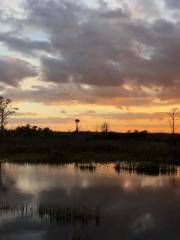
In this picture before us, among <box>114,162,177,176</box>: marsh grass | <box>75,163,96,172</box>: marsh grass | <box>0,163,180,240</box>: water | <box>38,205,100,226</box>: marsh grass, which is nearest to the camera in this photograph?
<box>0,163,180,240</box>: water

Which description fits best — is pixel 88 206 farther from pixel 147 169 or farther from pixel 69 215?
pixel 147 169

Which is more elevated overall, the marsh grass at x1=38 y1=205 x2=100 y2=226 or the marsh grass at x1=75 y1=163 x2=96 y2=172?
the marsh grass at x1=75 y1=163 x2=96 y2=172

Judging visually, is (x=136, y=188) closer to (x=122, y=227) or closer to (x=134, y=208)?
(x=134, y=208)

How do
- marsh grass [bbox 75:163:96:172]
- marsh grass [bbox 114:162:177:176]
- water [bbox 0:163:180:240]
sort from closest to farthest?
water [bbox 0:163:180:240] < marsh grass [bbox 114:162:177:176] < marsh grass [bbox 75:163:96:172]

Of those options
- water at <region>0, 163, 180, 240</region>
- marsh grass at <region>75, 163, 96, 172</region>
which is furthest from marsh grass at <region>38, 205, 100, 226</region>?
marsh grass at <region>75, 163, 96, 172</region>

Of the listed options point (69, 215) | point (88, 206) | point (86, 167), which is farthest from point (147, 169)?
point (69, 215)

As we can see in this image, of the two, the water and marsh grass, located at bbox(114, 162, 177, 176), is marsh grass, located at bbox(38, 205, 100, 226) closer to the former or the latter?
the water

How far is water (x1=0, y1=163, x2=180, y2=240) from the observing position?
15.9 metres

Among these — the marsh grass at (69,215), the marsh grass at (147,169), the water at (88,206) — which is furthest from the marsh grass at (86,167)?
the marsh grass at (69,215)

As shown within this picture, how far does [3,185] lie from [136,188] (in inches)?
325

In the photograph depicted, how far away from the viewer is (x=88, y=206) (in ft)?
66.8

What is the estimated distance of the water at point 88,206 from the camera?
15.9m

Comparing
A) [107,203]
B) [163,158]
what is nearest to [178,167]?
[163,158]

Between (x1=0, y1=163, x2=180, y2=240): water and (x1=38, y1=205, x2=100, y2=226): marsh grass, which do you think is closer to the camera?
(x1=0, y1=163, x2=180, y2=240): water
